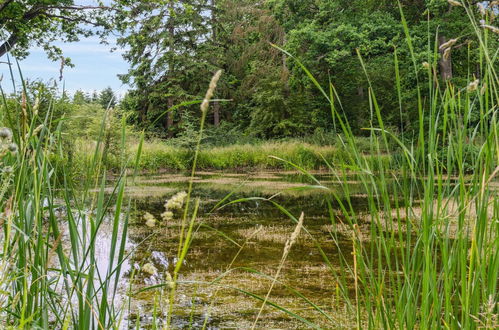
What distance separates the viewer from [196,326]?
2578mm

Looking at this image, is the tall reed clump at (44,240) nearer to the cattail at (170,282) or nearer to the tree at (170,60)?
the cattail at (170,282)

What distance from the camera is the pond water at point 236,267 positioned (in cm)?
231

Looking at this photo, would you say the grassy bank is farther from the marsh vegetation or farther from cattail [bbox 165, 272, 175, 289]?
cattail [bbox 165, 272, 175, 289]

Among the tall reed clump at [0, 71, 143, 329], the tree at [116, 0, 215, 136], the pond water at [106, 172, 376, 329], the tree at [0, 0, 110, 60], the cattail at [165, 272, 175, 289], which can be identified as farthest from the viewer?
the tree at [116, 0, 215, 136]

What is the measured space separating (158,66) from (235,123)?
4511mm

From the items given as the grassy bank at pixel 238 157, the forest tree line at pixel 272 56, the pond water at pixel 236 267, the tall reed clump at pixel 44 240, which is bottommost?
the pond water at pixel 236 267

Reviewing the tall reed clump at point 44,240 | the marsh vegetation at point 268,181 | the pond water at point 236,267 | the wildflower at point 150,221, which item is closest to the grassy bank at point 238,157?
the marsh vegetation at point 268,181

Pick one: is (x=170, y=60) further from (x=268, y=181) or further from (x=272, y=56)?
(x=268, y=181)

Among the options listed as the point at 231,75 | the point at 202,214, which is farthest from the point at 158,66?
the point at 202,214

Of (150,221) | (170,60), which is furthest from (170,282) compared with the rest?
(170,60)

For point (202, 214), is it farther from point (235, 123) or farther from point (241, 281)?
point (235, 123)

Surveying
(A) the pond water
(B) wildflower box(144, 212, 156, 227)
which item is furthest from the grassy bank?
(B) wildflower box(144, 212, 156, 227)

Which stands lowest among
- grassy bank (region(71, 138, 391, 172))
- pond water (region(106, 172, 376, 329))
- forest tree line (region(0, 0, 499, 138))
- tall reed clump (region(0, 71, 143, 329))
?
pond water (region(106, 172, 376, 329))

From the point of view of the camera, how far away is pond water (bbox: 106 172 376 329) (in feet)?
7.58
